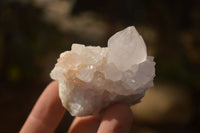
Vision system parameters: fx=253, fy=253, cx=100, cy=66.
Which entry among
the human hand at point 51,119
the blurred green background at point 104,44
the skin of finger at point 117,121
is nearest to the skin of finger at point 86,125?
the human hand at point 51,119

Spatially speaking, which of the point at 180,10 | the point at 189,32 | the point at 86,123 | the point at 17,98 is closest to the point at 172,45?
the point at 180,10

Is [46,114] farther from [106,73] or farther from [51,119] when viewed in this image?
[106,73]

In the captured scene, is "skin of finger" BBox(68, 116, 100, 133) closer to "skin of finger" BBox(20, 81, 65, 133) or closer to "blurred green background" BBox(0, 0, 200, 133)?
"skin of finger" BBox(20, 81, 65, 133)

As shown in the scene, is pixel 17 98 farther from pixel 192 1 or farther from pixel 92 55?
pixel 192 1

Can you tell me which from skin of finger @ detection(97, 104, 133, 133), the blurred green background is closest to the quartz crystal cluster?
skin of finger @ detection(97, 104, 133, 133)

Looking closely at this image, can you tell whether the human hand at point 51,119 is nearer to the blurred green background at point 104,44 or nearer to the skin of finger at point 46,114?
the skin of finger at point 46,114
